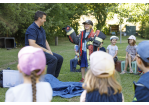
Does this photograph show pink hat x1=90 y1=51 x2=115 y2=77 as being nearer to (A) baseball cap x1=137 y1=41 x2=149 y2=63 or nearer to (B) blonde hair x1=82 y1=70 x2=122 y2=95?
(B) blonde hair x1=82 y1=70 x2=122 y2=95

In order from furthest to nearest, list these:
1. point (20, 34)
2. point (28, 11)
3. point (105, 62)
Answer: point (20, 34)
point (28, 11)
point (105, 62)

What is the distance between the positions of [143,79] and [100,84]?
455 millimetres

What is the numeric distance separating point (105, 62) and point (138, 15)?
8541 mm

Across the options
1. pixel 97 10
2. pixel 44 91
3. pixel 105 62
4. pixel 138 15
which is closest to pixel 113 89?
pixel 105 62

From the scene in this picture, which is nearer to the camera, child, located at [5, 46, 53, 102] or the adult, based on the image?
child, located at [5, 46, 53, 102]

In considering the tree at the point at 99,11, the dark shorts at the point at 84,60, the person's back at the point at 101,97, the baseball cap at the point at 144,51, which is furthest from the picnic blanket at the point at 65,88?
the tree at the point at 99,11

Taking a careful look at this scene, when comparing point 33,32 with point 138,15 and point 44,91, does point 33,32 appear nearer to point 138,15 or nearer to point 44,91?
point 44,91

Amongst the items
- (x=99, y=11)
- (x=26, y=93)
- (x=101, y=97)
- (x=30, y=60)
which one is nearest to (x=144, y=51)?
(x=101, y=97)

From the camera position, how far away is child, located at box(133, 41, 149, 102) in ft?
6.98

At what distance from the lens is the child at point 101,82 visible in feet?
6.89

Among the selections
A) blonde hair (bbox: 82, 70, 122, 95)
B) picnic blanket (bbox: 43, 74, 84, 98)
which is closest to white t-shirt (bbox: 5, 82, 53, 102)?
blonde hair (bbox: 82, 70, 122, 95)

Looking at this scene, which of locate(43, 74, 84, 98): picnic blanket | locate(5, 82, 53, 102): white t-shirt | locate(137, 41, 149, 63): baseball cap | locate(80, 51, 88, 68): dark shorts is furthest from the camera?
locate(80, 51, 88, 68): dark shorts

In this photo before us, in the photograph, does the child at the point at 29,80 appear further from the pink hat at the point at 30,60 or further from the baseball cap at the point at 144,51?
the baseball cap at the point at 144,51

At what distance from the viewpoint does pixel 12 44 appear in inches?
770
